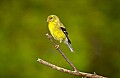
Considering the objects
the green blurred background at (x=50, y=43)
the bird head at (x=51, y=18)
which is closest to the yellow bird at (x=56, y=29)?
the bird head at (x=51, y=18)

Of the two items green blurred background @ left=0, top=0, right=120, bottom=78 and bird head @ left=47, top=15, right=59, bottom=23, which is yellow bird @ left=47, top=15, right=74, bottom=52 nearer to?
bird head @ left=47, top=15, right=59, bottom=23

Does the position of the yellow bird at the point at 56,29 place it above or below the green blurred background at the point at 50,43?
below

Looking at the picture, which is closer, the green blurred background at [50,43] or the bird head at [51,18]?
the bird head at [51,18]

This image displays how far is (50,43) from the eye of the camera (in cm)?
499

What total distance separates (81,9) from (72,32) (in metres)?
0.30

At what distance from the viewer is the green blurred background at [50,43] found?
4.95 m

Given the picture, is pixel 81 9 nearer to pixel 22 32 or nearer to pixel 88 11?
pixel 88 11

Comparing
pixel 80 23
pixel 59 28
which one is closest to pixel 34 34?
pixel 80 23

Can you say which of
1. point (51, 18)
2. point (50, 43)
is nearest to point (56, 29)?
point (51, 18)

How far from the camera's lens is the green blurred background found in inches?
195

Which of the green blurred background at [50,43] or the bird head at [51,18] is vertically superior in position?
the green blurred background at [50,43]

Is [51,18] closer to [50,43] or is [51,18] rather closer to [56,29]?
[56,29]

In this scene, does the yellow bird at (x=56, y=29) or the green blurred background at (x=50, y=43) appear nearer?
Answer: the yellow bird at (x=56, y=29)

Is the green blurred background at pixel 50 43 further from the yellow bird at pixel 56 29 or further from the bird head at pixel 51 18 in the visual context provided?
the bird head at pixel 51 18
